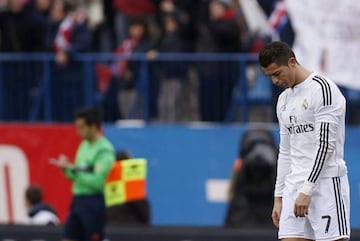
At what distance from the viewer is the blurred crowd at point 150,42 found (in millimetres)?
15305

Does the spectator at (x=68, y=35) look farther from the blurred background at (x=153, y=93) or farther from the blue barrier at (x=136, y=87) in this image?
the blue barrier at (x=136, y=87)

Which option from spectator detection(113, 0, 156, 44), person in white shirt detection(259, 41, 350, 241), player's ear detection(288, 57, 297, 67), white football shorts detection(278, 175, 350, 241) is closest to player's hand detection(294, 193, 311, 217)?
person in white shirt detection(259, 41, 350, 241)

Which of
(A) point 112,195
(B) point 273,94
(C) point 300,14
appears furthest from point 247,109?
(A) point 112,195

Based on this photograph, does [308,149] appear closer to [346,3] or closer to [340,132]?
[340,132]

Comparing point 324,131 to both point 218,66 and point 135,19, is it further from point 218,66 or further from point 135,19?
point 135,19

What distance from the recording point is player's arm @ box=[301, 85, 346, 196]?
8.23 meters

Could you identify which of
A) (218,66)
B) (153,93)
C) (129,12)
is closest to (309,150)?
(218,66)

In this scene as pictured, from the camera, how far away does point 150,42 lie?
51.9 feet

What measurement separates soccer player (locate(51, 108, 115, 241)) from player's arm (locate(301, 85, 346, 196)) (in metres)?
4.33

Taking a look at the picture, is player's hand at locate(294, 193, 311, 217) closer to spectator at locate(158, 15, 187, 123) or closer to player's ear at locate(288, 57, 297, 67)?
player's ear at locate(288, 57, 297, 67)

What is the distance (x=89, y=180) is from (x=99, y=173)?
12cm

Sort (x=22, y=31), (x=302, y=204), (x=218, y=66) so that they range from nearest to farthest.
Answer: (x=302, y=204) → (x=218, y=66) → (x=22, y=31)

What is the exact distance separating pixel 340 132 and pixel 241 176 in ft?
19.8

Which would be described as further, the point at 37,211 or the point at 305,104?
the point at 37,211
